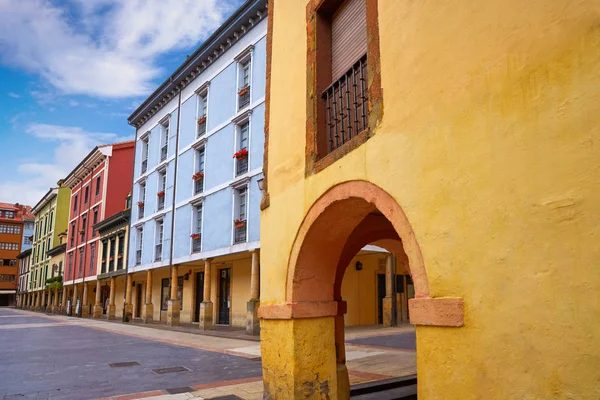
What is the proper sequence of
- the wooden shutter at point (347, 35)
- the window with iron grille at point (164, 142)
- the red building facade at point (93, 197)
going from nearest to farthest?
the wooden shutter at point (347, 35), the window with iron grille at point (164, 142), the red building facade at point (93, 197)

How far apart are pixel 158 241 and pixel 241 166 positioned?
369 inches

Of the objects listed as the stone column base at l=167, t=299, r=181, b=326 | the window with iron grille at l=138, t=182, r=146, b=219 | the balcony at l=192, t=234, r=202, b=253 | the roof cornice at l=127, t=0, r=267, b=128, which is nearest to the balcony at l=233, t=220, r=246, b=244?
the balcony at l=192, t=234, r=202, b=253

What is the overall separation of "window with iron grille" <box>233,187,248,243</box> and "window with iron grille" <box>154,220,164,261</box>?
8159 mm

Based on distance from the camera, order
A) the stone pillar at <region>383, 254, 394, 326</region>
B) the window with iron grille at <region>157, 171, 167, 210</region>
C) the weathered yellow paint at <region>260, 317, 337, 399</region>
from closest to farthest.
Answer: the weathered yellow paint at <region>260, 317, 337, 399</region>, the stone pillar at <region>383, 254, 394, 326</region>, the window with iron grille at <region>157, 171, 167, 210</region>

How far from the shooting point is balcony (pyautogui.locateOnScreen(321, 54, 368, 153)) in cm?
493

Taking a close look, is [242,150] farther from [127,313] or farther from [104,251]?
[104,251]

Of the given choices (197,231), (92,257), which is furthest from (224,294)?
(92,257)

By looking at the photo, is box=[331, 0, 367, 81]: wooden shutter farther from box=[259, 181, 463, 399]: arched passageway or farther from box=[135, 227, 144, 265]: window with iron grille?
box=[135, 227, 144, 265]: window with iron grille

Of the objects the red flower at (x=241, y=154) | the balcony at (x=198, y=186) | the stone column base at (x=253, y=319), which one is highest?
the red flower at (x=241, y=154)

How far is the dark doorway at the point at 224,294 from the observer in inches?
862

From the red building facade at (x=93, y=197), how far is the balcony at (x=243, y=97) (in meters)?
18.2

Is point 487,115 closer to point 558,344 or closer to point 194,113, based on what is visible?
point 558,344

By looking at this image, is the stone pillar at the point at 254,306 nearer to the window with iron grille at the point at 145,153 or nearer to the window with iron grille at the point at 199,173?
the window with iron grille at the point at 199,173

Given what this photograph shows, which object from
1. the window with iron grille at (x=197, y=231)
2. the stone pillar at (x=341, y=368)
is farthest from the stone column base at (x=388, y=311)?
the stone pillar at (x=341, y=368)
